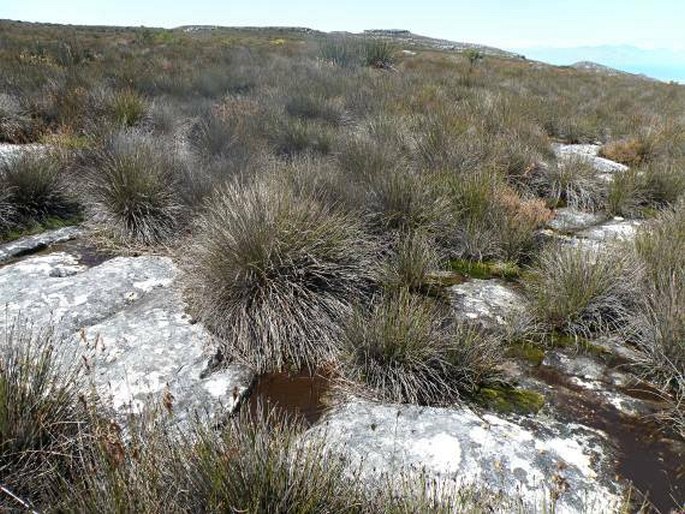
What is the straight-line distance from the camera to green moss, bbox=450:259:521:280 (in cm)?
398

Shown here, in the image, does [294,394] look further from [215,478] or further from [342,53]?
[342,53]

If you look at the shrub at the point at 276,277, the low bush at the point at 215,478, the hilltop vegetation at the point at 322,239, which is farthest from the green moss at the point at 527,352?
the low bush at the point at 215,478

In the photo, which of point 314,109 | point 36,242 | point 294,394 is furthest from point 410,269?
point 314,109

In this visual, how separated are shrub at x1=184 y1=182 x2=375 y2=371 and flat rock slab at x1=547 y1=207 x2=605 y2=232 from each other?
2572 millimetres

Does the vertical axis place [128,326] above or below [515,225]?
below

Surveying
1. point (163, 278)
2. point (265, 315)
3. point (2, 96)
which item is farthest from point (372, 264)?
point (2, 96)

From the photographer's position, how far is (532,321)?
3230mm

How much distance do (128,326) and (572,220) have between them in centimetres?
468

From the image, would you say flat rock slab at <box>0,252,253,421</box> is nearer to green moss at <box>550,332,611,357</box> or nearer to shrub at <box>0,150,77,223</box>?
shrub at <box>0,150,77,223</box>

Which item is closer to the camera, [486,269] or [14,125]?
[486,269]

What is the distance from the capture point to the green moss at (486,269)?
157 inches

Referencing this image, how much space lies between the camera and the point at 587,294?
3.18m

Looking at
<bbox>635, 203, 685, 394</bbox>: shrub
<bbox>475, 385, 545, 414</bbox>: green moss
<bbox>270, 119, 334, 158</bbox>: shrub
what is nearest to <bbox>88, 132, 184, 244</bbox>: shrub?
<bbox>270, 119, 334, 158</bbox>: shrub

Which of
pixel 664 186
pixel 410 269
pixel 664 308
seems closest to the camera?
pixel 664 308
